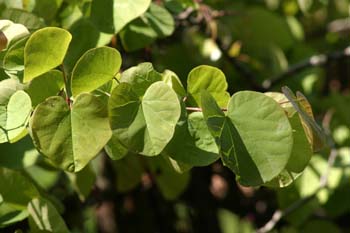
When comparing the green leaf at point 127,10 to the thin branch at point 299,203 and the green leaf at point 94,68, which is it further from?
the thin branch at point 299,203

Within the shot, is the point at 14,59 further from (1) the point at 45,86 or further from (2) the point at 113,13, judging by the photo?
(2) the point at 113,13

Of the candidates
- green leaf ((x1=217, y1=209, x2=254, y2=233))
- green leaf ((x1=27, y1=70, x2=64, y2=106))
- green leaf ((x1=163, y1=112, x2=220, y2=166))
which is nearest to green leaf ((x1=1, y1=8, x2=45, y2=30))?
green leaf ((x1=27, y1=70, x2=64, y2=106))

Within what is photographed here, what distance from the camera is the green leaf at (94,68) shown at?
2.30 ft

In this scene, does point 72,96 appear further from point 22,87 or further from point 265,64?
point 265,64

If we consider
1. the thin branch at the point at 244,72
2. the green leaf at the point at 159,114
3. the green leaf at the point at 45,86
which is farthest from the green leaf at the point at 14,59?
the thin branch at the point at 244,72

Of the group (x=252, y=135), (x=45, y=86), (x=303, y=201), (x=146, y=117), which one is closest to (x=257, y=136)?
(x=252, y=135)

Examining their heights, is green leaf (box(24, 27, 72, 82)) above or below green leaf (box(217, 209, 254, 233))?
above

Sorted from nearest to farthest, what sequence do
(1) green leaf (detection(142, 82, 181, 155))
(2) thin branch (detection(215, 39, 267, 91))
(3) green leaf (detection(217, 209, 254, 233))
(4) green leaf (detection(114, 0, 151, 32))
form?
1. (1) green leaf (detection(142, 82, 181, 155))
2. (4) green leaf (detection(114, 0, 151, 32))
3. (2) thin branch (detection(215, 39, 267, 91))
4. (3) green leaf (detection(217, 209, 254, 233))

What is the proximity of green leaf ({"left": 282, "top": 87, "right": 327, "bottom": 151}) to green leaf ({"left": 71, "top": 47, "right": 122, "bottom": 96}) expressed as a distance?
16 cm

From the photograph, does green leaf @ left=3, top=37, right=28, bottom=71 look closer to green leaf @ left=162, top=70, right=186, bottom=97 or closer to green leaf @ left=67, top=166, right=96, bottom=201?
green leaf @ left=162, top=70, right=186, bottom=97

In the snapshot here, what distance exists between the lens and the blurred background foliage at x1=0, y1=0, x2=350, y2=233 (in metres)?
0.90

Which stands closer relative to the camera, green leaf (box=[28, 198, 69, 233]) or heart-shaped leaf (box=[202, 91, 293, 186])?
heart-shaped leaf (box=[202, 91, 293, 186])

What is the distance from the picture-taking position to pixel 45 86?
28.5 inches

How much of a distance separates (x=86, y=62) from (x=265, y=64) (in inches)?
26.0
